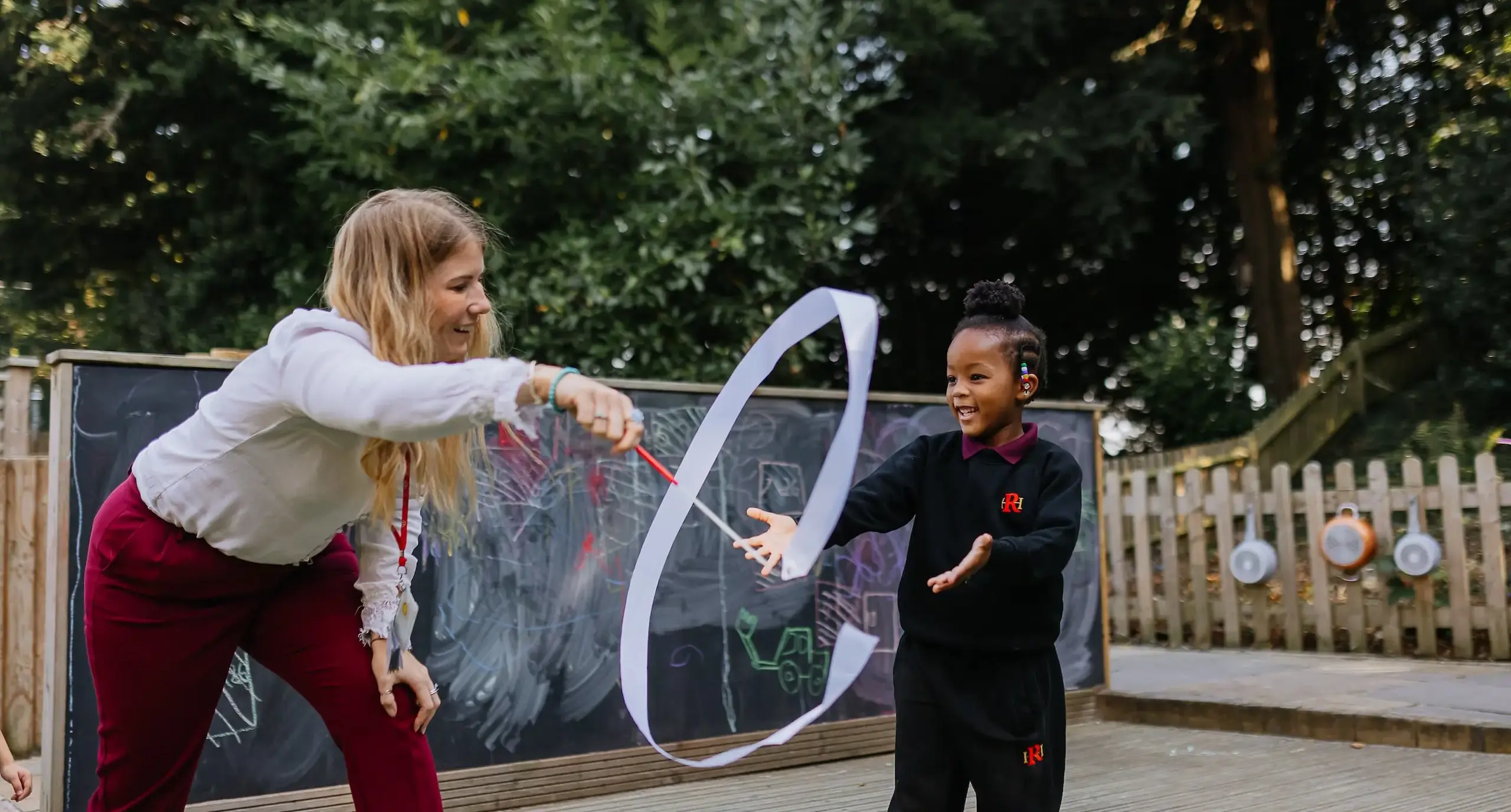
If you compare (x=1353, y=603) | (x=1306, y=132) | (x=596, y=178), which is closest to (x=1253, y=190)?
(x=1306, y=132)

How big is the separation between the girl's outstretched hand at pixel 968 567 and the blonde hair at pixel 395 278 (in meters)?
1.10

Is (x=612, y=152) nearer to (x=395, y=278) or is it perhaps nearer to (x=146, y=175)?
(x=146, y=175)

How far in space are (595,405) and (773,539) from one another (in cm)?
108

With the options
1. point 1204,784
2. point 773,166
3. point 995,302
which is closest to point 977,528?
point 995,302

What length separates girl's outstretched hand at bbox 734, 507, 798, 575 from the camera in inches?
104

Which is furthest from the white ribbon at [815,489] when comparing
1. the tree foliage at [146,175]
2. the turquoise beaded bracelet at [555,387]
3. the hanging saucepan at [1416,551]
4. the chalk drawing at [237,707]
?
the tree foliage at [146,175]

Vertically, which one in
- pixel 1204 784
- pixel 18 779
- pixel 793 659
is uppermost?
pixel 18 779

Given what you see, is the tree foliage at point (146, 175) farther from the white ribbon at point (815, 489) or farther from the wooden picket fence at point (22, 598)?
the white ribbon at point (815, 489)

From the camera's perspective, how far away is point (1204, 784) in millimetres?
5488

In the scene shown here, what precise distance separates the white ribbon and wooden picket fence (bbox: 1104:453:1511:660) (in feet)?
24.9

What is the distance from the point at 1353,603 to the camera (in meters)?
9.18

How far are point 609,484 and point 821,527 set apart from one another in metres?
3.21

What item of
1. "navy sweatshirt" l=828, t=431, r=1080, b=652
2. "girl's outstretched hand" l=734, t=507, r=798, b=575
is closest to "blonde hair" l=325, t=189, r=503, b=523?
"girl's outstretched hand" l=734, t=507, r=798, b=575

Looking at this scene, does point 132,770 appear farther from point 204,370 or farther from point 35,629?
point 35,629
